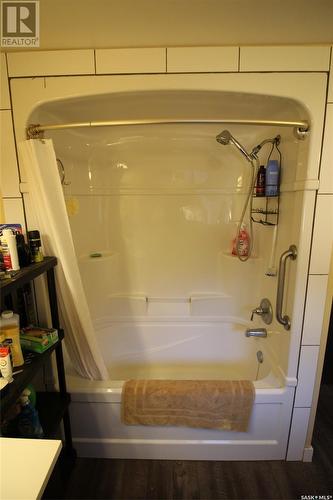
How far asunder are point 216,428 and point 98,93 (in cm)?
172

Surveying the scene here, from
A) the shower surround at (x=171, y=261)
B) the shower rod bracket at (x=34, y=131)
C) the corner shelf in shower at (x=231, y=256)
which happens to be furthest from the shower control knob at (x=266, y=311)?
the shower rod bracket at (x=34, y=131)

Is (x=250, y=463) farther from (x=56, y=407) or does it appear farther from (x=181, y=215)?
(x=181, y=215)

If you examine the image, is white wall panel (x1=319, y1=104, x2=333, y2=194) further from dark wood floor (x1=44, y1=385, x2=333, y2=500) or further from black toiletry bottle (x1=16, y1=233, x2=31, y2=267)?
dark wood floor (x1=44, y1=385, x2=333, y2=500)

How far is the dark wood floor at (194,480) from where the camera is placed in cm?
116

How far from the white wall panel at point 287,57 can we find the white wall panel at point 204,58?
46mm

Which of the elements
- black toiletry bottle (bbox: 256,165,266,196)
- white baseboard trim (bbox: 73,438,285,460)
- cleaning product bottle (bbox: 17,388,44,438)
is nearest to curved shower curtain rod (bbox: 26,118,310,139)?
black toiletry bottle (bbox: 256,165,266,196)

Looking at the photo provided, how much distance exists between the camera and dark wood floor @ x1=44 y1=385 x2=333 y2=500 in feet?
3.80

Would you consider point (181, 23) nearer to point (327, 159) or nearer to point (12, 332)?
point (327, 159)

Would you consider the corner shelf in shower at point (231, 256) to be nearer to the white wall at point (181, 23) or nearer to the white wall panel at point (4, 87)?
the white wall at point (181, 23)

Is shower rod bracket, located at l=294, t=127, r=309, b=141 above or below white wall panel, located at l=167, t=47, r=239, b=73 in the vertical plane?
below

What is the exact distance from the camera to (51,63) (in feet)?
3.41

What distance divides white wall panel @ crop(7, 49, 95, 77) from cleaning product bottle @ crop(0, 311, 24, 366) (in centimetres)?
104

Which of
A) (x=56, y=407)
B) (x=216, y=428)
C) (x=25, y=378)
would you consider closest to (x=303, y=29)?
(x=25, y=378)

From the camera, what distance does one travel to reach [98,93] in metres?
1.05
